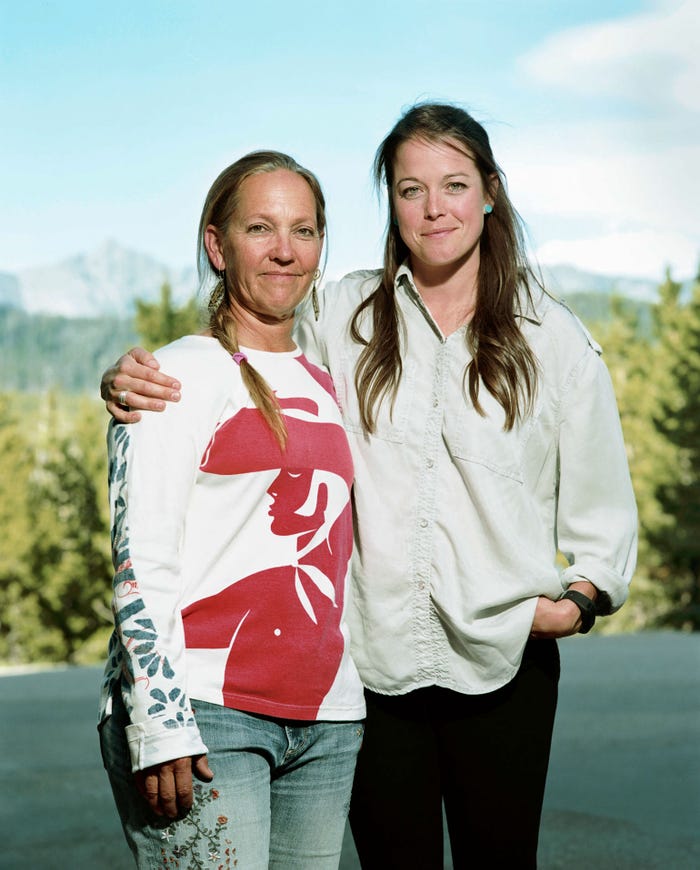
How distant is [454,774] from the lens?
2006mm

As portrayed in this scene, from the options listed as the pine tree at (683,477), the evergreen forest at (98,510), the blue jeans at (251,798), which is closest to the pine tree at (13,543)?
the evergreen forest at (98,510)

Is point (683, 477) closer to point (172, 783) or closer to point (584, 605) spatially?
point (584, 605)

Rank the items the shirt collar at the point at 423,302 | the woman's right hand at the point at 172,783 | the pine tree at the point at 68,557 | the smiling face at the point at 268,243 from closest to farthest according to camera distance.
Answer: the woman's right hand at the point at 172,783 < the smiling face at the point at 268,243 < the shirt collar at the point at 423,302 < the pine tree at the point at 68,557

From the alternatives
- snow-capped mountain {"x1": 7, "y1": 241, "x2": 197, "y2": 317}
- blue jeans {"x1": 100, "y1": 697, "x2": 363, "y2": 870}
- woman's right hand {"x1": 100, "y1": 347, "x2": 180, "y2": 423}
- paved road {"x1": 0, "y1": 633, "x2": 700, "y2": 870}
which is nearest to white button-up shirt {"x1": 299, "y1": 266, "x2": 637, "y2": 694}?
blue jeans {"x1": 100, "y1": 697, "x2": 363, "y2": 870}

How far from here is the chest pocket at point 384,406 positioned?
1966 mm

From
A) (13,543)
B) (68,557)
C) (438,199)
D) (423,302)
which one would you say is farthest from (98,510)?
(438,199)

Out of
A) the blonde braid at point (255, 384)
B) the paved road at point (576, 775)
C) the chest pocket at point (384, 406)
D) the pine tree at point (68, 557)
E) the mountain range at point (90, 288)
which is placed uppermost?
the blonde braid at point (255, 384)

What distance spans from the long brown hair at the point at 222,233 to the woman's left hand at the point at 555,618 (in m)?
0.60

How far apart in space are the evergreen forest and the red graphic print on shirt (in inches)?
A: 670

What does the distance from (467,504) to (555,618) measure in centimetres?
25

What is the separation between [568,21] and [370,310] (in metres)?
69.1

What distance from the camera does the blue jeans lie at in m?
1.55

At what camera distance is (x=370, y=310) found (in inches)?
82.7

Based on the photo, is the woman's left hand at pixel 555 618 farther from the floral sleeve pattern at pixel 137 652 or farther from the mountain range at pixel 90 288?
the mountain range at pixel 90 288
